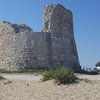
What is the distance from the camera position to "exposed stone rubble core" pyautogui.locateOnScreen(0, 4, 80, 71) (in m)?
34.2

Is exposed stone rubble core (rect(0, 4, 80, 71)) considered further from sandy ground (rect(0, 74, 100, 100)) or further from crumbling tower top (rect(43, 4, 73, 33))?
sandy ground (rect(0, 74, 100, 100))

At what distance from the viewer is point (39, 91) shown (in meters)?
14.5

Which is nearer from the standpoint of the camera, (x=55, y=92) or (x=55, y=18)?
(x=55, y=92)

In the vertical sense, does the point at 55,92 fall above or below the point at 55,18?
below

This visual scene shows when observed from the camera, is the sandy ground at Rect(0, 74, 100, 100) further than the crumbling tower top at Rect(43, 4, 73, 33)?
No

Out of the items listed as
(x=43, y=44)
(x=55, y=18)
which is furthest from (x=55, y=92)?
(x=55, y=18)

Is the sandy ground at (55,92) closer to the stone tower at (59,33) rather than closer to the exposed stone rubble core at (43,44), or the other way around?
the exposed stone rubble core at (43,44)

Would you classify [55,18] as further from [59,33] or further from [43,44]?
[43,44]

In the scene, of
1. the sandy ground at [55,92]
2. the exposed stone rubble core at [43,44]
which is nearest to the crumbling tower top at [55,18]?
the exposed stone rubble core at [43,44]

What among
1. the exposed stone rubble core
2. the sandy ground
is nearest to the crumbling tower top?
the exposed stone rubble core

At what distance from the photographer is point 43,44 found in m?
34.6

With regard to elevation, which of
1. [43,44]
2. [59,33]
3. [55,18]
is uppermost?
[55,18]

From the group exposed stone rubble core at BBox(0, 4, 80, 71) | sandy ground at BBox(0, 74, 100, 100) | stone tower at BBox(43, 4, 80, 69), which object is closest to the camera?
sandy ground at BBox(0, 74, 100, 100)

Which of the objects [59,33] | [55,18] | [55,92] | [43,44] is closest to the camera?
[55,92]
